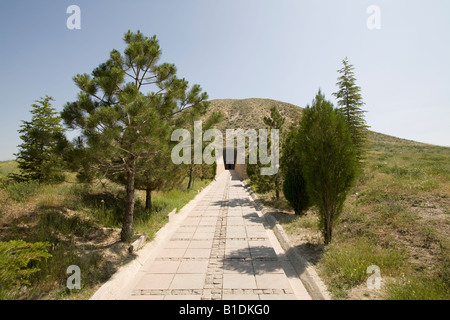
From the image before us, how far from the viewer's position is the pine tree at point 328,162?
4547 millimetres

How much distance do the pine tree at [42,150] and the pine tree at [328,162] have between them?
518cm

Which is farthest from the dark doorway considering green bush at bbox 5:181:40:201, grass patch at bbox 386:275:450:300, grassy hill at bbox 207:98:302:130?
grass patch at bbox 386:275:450:300

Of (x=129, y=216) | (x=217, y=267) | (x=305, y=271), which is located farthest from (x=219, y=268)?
(x=129, y=216)

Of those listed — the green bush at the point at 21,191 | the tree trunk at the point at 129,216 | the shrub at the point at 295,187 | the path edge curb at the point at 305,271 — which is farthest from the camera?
the shrub at the point at 295,187

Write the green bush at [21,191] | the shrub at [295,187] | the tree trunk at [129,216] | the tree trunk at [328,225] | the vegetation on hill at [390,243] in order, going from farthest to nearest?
the shrub at [295,187] < the green bush at [21,191] < the tree trunk at [129,216] < the tree trunk at [328,225] < the vegetation on hill at [390,243]

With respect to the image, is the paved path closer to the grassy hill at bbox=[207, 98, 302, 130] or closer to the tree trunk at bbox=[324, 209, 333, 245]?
the tree trunk at bbox=[324, 209, 333, 245]

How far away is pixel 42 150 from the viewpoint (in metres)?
6.96

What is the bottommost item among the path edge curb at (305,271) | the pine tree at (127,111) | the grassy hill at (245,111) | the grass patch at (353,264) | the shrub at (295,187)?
the path edge curb at (305,271)

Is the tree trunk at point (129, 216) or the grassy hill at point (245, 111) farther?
the grassy hill at point (245, 111)

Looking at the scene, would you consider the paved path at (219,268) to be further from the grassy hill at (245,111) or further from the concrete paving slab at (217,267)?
the grassy hill at (245,111)

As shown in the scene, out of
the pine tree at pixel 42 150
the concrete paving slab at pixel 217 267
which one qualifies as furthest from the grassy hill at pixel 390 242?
the pine tree at pixel 42 150

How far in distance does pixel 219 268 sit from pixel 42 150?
6.90 meters

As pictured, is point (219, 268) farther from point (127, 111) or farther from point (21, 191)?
point (21, 191)

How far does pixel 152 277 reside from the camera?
12.0 feet
